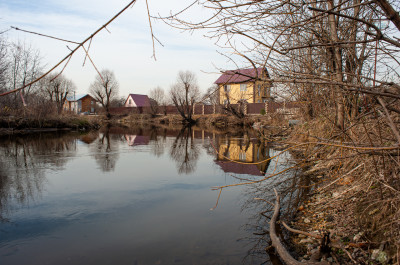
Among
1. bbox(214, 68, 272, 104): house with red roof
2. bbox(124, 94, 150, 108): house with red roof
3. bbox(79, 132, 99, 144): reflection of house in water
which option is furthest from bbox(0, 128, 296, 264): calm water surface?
bbox(124, 94, 150, 108): house with red roof

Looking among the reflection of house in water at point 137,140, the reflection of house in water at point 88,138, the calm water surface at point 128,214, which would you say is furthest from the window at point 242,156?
the reflection of house in water at point 88,138

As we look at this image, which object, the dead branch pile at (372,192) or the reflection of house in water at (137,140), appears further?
the reflection of house in water at (137,140)

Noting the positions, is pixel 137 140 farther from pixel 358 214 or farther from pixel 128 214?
pixel 358 214

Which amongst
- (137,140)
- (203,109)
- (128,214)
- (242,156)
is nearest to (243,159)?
(242,156)

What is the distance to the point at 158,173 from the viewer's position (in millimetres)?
8773

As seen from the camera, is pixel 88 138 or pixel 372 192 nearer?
pixel 372 192

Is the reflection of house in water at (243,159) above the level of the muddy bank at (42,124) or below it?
below

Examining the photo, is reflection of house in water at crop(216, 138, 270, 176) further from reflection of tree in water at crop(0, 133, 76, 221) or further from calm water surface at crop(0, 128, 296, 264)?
reflection of tree in water at crop(0, 133, 76, 221)

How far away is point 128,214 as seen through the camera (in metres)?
5.38

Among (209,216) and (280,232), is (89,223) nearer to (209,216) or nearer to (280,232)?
(209,216)

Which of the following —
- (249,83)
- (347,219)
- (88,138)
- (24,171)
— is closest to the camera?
(347,219)

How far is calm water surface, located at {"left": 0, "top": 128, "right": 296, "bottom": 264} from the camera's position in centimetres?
396

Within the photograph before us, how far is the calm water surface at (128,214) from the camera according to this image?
396 cm

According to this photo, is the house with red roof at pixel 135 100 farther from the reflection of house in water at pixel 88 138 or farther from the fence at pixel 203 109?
the reflection of house in water at pixel 88 138
